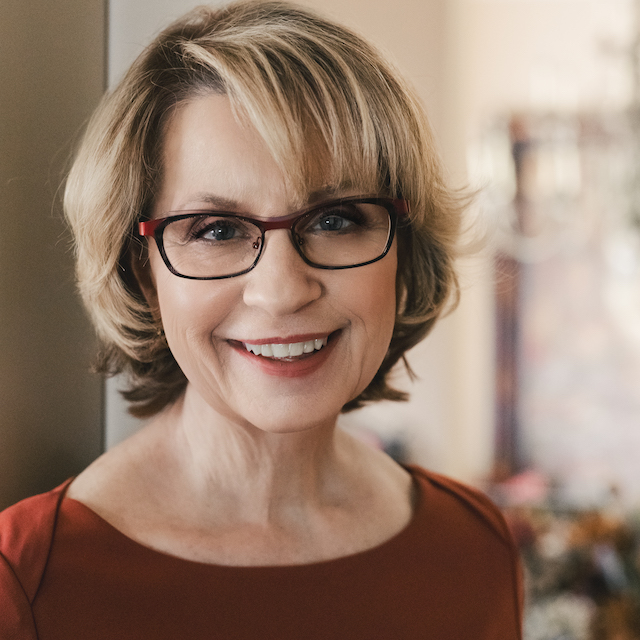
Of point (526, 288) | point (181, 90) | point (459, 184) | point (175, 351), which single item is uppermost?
point (181, 90)

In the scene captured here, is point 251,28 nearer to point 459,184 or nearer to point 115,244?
point 115,244

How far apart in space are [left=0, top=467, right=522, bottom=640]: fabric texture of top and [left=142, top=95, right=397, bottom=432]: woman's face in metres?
0.25

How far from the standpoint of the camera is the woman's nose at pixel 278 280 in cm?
88

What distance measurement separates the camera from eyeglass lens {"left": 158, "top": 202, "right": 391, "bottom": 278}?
92cm

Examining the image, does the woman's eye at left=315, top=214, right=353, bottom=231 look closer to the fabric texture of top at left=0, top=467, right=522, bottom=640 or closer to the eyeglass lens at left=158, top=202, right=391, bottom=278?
the eyeglass lens at left=158, top=202, right=391, bottom=278

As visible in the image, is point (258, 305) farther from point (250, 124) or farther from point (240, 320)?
point (250, 124)

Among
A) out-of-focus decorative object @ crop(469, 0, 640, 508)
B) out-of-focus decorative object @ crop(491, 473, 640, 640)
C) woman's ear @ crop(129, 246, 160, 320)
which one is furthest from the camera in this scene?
out-of-focus decorative object @ crop(469, 0, 640, 508)

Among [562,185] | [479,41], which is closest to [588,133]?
[562,185]

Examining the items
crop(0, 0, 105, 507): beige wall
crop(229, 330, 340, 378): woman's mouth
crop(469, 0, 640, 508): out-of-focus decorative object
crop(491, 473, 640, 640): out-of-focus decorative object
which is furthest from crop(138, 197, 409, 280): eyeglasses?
crop(469, 0, 640, 508): out-of-focus decorative object

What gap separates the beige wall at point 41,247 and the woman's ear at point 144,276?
0.19 metres

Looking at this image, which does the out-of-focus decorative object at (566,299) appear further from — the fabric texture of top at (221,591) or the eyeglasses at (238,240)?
the eyeglasses at (238,240)

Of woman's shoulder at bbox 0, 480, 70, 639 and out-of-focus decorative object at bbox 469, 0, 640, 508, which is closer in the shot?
woman's shoulder at bbox 0, 480, 70, 639

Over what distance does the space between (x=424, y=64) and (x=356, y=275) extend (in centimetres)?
323

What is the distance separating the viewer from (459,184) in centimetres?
129
